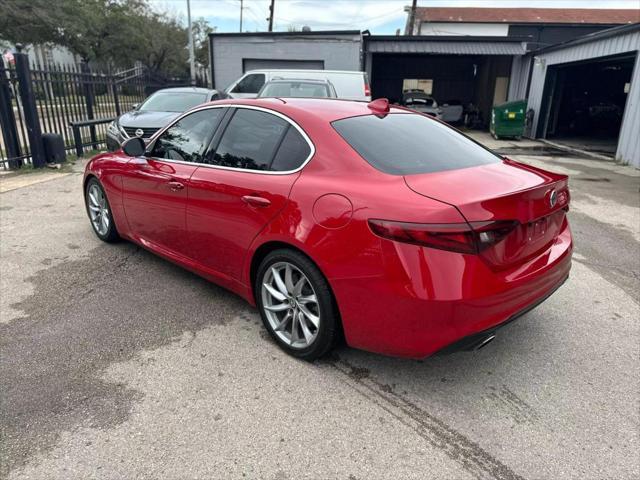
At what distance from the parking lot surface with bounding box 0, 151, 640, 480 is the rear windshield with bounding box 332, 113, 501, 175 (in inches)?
42.1

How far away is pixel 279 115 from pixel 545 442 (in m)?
2.46

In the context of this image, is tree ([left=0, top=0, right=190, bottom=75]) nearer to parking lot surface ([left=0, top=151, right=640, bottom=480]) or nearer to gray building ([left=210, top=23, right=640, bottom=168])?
gray building ([left=210, top=23, right=640, bottom=168])

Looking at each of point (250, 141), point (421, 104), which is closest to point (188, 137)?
point (250, 141)

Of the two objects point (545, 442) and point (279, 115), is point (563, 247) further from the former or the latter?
point (279, 115)

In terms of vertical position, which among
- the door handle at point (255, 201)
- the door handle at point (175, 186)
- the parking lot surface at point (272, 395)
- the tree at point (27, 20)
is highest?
the tree at point (27, 20)

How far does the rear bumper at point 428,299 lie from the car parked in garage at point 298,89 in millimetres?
8445

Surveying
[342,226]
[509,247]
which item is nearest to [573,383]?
[509,247]

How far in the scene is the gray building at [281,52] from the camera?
61.7 feet

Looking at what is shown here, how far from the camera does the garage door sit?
19.2 m

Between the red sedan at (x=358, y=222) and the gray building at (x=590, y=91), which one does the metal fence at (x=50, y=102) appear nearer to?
the red sedan at (x=358, y=222)

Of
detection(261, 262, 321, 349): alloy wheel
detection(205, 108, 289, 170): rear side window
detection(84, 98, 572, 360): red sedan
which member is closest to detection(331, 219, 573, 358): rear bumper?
detection(84, 98, 572, 360): red sedan

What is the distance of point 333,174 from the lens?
8.86 ft

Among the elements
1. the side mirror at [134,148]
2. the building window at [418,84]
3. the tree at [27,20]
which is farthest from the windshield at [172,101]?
the building window at [418,84]

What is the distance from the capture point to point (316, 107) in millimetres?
3223
